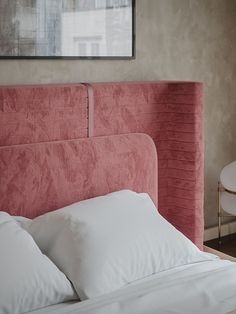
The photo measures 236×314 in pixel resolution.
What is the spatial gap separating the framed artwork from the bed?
0.47m

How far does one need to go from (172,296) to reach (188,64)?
176 cm

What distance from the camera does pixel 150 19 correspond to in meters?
3.24

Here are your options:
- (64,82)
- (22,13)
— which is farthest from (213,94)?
(22,13)

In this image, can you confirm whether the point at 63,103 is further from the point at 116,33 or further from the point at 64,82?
the point at 116,33

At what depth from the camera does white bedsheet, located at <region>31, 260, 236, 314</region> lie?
203 cm

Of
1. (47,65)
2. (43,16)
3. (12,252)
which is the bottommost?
(12,252)

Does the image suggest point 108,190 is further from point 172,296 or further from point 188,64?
point 188,64

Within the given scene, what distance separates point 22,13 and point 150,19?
86 cm

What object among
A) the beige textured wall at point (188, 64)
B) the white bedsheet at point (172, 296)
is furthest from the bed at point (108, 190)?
the beige textured wall at point (188, 64)

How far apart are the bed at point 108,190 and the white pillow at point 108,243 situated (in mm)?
36

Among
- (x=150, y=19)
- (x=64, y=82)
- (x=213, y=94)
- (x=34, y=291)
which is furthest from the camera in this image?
(x=213, y=94)

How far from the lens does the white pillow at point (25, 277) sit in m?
1.97

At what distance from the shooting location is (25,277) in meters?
2.02

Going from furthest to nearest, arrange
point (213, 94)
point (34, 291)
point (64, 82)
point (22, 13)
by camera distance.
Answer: point (213, 94) < point (64, 82) < point (22, 13) < point (34, 291)
